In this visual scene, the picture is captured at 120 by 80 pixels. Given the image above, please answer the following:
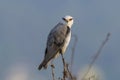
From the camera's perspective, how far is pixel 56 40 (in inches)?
316

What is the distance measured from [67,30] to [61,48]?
2.27 feet

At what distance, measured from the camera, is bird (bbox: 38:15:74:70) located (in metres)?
7.67

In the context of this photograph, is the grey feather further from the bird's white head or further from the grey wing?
the bird's white head

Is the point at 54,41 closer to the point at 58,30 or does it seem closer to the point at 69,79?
the point at 58,30

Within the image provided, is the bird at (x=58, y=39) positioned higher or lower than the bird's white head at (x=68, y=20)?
lower

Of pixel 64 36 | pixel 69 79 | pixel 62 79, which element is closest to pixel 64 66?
pixel 62 79

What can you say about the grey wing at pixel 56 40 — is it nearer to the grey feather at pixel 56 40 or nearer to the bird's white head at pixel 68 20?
the grey feather at pixel 56 40

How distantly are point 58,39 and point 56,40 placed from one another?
0.07 metres

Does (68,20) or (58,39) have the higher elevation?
(68,20)

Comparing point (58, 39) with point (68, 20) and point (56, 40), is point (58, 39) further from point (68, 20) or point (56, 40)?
point (68, 20)

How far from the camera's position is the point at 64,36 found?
830 cm

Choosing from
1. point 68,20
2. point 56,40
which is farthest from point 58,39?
point 68,20

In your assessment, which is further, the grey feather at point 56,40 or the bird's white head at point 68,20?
the bird's white head at point 68,20

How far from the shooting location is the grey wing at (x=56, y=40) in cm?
775
